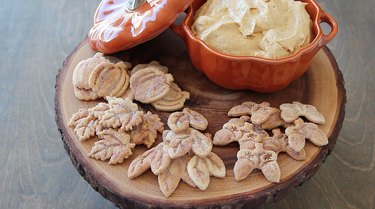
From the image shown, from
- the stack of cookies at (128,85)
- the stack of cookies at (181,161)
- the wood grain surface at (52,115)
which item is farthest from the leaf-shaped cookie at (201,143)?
the wood grain surface at (52,115)

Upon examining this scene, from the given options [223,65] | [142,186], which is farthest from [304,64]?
[142,186]

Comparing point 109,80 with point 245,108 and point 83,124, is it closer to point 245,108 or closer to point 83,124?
point 83,124

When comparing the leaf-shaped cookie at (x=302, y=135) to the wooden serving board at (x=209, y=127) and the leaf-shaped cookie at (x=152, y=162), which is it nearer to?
the wooden serving board at (x=209, y=127)

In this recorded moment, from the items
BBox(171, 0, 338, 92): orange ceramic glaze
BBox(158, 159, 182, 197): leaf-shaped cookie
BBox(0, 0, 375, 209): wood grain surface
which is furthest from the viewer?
BBox(0, 0, 375, 209): wood grain surface

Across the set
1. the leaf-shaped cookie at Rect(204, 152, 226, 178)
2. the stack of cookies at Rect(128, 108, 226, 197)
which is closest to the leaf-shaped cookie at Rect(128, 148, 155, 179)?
the stack of cookies at Rect(128, 108, 226, 197)

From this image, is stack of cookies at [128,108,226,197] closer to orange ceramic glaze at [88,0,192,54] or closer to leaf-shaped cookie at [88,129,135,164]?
leaf-shaped cookie at [88,129,135,164]
